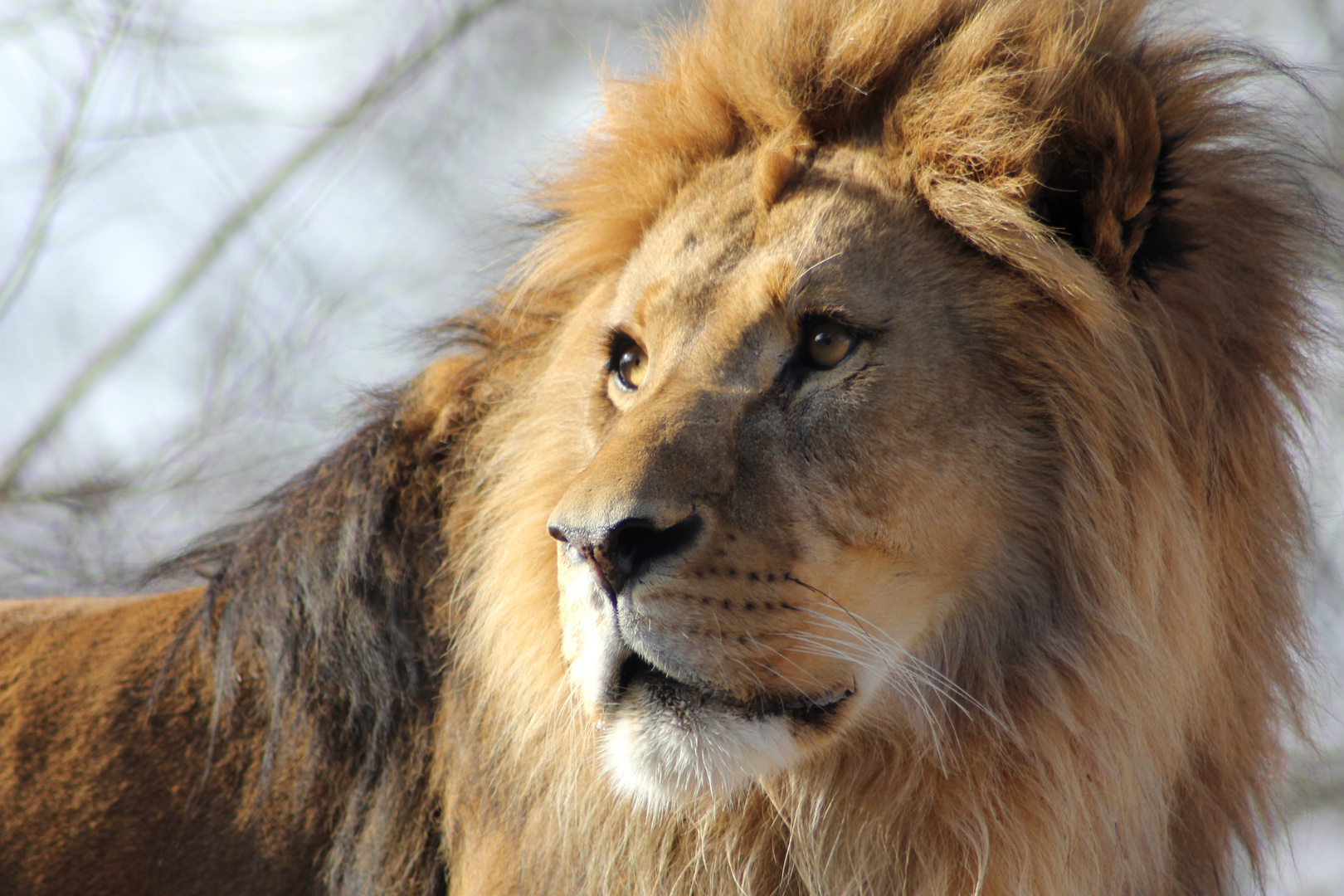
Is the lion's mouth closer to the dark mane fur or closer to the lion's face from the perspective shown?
the lion's face

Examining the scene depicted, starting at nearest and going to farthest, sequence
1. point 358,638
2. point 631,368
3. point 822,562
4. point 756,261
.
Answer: point 822,562 → point 756,261 → point 631,368 → point 358,638

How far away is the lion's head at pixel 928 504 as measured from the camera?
1967 millimetres

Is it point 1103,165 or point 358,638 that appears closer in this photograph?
point 1103,165

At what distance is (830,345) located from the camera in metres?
2.17

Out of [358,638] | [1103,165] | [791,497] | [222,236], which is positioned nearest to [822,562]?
[791,497]

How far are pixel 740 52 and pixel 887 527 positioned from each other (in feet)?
3.90

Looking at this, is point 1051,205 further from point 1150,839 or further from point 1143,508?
point 1150,839

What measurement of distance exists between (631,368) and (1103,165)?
1.02 metres

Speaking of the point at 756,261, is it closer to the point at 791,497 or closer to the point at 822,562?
the point at 791,497

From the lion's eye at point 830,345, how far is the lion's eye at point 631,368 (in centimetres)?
45

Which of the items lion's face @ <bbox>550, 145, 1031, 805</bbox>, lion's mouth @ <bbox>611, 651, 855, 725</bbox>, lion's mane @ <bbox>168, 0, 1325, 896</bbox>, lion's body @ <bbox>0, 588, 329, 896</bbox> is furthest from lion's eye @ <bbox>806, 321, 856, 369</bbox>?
lion's body @ <bbox>0, 588, 329, 896</bbox>

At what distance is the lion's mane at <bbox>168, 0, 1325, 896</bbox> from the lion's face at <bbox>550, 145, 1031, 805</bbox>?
103mm

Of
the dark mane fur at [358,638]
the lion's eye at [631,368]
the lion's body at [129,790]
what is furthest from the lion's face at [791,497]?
the lion's body at [129,790]

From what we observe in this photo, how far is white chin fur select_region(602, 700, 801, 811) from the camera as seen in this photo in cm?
192
